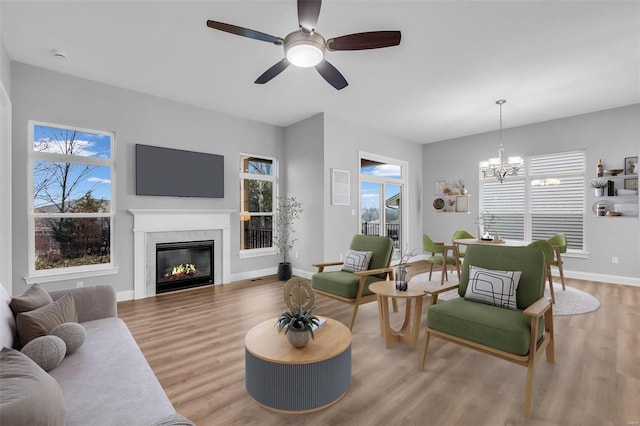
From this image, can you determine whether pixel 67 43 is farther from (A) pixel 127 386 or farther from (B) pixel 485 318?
(B) pixel 485 318

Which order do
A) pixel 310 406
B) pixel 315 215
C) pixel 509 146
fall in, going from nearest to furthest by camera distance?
pixel 310 406 < pixel 315 215 < pixel 509 146

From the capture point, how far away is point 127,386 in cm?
144

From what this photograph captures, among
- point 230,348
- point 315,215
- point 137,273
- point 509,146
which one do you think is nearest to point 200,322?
point 230,348

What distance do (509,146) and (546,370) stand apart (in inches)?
206

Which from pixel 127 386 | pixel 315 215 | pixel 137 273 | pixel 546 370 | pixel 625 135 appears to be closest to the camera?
pixel 127 386

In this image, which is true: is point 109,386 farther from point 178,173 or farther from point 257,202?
point 257,202

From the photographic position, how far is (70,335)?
178 centimetres

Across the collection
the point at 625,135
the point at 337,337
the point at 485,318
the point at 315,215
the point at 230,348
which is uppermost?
the point at 625,135

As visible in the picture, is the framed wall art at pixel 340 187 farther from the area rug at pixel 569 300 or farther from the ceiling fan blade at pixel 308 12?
the ceiling fan blade at pixel 308 12

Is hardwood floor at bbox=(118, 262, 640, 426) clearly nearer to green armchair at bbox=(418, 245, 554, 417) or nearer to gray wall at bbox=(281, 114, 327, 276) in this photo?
green armchair at bbox=(418, 245, 554, 417)

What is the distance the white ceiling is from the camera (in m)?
2.67

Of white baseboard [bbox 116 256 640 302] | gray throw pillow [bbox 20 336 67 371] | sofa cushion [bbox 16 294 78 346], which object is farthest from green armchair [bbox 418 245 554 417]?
white baseboard [bbox 116 256 640 302]

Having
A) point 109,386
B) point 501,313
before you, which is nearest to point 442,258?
point 501,313

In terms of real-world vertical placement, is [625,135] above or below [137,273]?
above
